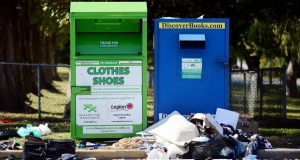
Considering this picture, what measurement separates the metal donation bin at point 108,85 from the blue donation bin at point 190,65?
0.35 metres

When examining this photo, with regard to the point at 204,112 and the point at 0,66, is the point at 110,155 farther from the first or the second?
the point at 0,66

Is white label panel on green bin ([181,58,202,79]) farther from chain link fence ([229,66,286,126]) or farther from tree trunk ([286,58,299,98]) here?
tree trunk ([286,58,299,98])

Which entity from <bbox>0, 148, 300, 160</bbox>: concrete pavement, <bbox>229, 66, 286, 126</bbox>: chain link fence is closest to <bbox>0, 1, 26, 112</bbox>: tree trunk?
<bbox>229, 66, 286, 126</bbox>: chain link fence

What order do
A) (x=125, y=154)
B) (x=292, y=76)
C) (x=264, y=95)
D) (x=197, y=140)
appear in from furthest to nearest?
(x=292, y=76) → (x=264, y=95) → (x=125, y=154) → (x=197, y=140)

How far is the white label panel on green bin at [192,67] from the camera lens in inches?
373

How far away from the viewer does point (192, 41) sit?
952cm

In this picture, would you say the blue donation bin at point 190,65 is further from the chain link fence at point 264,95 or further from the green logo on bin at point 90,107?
the chain link fence at point 264,95

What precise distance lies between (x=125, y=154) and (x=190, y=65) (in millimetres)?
2041

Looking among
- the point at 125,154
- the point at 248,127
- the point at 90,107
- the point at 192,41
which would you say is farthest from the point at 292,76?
the point at 125,154

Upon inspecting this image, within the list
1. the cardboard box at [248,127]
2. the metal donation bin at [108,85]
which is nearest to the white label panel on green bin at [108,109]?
the metal donation bin at [108,85]

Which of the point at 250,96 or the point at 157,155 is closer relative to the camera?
the point at 157,155

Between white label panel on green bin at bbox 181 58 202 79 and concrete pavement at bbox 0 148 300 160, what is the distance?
1762 mm

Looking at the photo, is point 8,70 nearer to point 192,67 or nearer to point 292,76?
point 192,67

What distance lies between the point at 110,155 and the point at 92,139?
1.32 m
